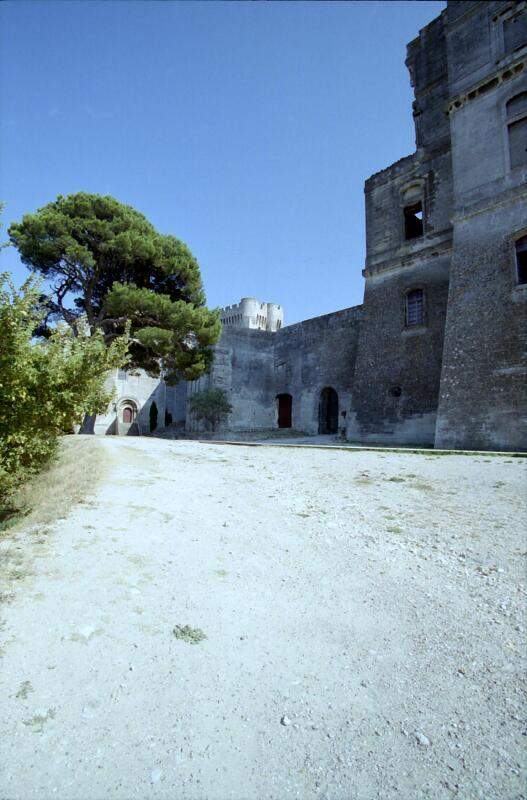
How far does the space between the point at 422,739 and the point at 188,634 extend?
1537mm

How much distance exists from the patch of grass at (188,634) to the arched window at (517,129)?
15109 mm

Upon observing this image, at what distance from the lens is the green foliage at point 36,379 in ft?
14.8

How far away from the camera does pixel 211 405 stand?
22.0m

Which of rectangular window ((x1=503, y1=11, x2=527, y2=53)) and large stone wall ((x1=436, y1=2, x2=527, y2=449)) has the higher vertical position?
rectangular window ((x1=503, y1=11, x2=527, y2=53))

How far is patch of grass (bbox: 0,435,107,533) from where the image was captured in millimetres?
4637

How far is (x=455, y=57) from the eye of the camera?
14492mm

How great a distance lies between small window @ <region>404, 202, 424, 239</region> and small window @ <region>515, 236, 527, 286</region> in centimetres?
535

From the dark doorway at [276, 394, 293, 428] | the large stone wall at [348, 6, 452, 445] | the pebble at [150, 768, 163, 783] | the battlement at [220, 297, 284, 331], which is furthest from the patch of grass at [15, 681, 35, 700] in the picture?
the battlement at [220, 297, 284, 331]

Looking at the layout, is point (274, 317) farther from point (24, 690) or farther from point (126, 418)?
point (24, 690)

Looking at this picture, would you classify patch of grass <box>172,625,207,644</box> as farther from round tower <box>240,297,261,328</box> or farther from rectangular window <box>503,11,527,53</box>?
round tower <box>240,297,261,328</box>

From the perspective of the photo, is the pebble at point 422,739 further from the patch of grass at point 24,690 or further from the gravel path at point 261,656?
the patch of grass at point 24,690

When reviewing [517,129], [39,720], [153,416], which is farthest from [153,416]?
[39,720]

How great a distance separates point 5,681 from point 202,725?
115cm

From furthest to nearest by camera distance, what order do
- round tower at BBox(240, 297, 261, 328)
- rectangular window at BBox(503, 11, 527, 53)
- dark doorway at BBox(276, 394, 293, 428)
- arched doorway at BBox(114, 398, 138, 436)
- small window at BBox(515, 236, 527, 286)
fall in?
round tower at BBox(240, 297, 261, 328) < arched doorway at BBox(114, 398, 138, 436) < dark doorway at BBox(276, 394, 293, 428) < rectangular window at BBox(503, 11, 527, 53) < small window at BBox(515, 236, 527, 286)
